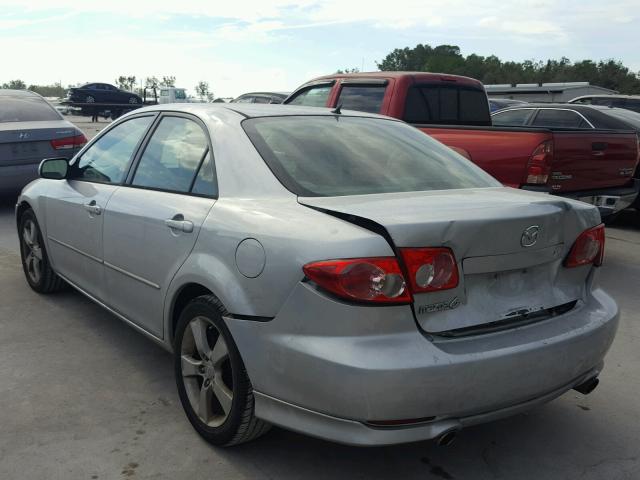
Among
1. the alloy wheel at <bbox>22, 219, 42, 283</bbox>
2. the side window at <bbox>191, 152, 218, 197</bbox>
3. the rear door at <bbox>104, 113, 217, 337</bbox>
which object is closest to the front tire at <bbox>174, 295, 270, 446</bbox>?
the rear door at <bbox>104, 113, 217, 337</bbox>

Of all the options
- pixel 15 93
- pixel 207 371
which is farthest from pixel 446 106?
pixel 15 93

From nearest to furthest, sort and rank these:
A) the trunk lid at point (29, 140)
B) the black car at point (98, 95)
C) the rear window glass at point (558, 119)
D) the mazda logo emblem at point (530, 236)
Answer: the mazda logo emblem at point (530, 236), the trunk lid at point (29, 140), the rear window glass at point (558, 119), the black car at point (98, 95)

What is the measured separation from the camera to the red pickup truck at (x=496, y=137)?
5.64 meters

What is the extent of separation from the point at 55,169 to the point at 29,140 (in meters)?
4.46

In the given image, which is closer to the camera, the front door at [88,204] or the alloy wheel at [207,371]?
the alloy wheel at [207,371]

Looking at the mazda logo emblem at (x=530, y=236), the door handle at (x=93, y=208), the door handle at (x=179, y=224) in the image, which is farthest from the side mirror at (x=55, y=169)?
the mazda logo emblem at (x=530, y=236)

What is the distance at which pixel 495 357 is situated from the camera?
2354mm

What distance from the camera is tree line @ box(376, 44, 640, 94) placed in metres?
77.1

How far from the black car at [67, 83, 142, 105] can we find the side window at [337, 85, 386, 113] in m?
34.7

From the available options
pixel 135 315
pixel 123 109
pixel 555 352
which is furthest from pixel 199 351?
pixel 123 109

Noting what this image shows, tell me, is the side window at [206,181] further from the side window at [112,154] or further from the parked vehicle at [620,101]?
the parked vehicle at [620,101]

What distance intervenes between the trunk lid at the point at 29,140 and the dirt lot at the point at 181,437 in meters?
4.93

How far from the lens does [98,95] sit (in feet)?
130

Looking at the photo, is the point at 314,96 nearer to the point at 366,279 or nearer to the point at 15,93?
the point at 15,93
